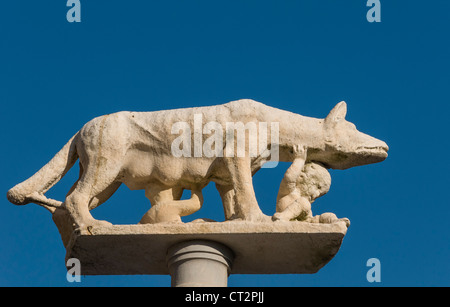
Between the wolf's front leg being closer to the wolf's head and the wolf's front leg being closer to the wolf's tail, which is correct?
the wolf's head

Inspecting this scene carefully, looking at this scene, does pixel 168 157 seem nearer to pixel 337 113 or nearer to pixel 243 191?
pixel 243 191

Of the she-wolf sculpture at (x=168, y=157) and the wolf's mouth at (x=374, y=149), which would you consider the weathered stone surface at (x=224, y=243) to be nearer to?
the she-wolf sculpture at (x=168, y=157)

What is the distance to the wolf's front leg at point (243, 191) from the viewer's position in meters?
13.0

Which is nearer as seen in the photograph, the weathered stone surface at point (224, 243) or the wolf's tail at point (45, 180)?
the weathered stone surface at point (224, 243)

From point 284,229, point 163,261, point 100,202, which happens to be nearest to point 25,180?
point 100,202

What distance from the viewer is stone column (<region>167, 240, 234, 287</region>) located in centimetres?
1282

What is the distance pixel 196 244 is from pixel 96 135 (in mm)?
2011

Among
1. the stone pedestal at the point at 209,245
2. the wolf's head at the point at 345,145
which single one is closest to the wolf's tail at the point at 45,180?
the stone pedestal at the point at 209,245

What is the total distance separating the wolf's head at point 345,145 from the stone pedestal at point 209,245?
1.40m

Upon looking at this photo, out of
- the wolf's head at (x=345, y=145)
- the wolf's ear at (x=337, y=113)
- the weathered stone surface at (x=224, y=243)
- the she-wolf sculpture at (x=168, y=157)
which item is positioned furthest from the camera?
the wolf's ear at (x=337, y=113)

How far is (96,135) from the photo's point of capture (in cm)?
1356

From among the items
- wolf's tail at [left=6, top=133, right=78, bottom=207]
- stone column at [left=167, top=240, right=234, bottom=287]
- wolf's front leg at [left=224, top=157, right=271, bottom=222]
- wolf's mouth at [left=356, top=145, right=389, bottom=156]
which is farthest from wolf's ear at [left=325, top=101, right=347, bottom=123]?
wolf's tail at [left=6, top=133, right=78, bottom=207]

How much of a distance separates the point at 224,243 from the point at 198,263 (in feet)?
1.38

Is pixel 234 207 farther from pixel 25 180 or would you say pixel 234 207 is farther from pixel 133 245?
pixel 25 180
